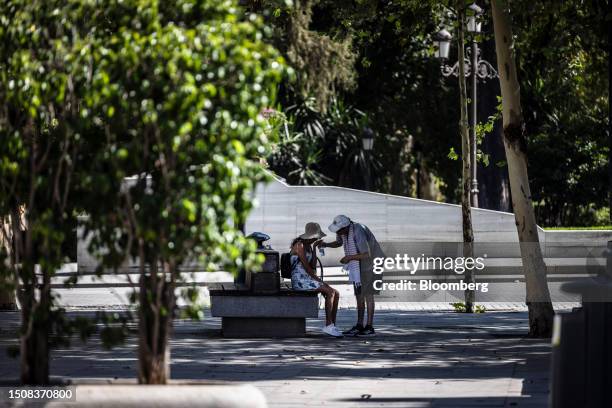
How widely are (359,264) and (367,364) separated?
10.8 ft

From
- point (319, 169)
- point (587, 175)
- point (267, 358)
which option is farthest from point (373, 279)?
point (319, 169)

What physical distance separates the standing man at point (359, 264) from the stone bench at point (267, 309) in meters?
0.58

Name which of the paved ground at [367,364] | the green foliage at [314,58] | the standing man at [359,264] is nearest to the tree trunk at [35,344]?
the paved ground at [367,364]

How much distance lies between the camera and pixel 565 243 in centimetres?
2720

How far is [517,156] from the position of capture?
1537cm

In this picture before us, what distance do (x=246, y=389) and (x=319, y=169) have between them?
3670 centimetres

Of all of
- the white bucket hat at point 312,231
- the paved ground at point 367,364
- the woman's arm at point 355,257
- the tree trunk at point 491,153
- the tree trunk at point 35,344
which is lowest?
the paved ground at point 367,364

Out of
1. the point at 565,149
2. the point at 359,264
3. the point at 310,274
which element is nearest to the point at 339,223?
the point at 359,264

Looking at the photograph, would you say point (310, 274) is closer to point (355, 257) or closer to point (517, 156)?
point (355, 257)

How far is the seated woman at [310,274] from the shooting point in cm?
1500

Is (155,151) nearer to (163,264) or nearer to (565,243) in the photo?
(163,264)

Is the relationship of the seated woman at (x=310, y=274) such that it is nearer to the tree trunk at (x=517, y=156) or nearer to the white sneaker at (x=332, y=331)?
the white sneaker at (x=332, y=331)

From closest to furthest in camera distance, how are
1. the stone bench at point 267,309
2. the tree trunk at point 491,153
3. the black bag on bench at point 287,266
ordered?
1. the stone bench at point 267,309
2. the black bag on bench at point 287,266
3. the tree trunk at point 491,153

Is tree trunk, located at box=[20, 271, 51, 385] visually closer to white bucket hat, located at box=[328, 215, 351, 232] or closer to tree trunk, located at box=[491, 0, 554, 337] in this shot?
white bucket hat, located at box=[328, 215, 351, 232]
